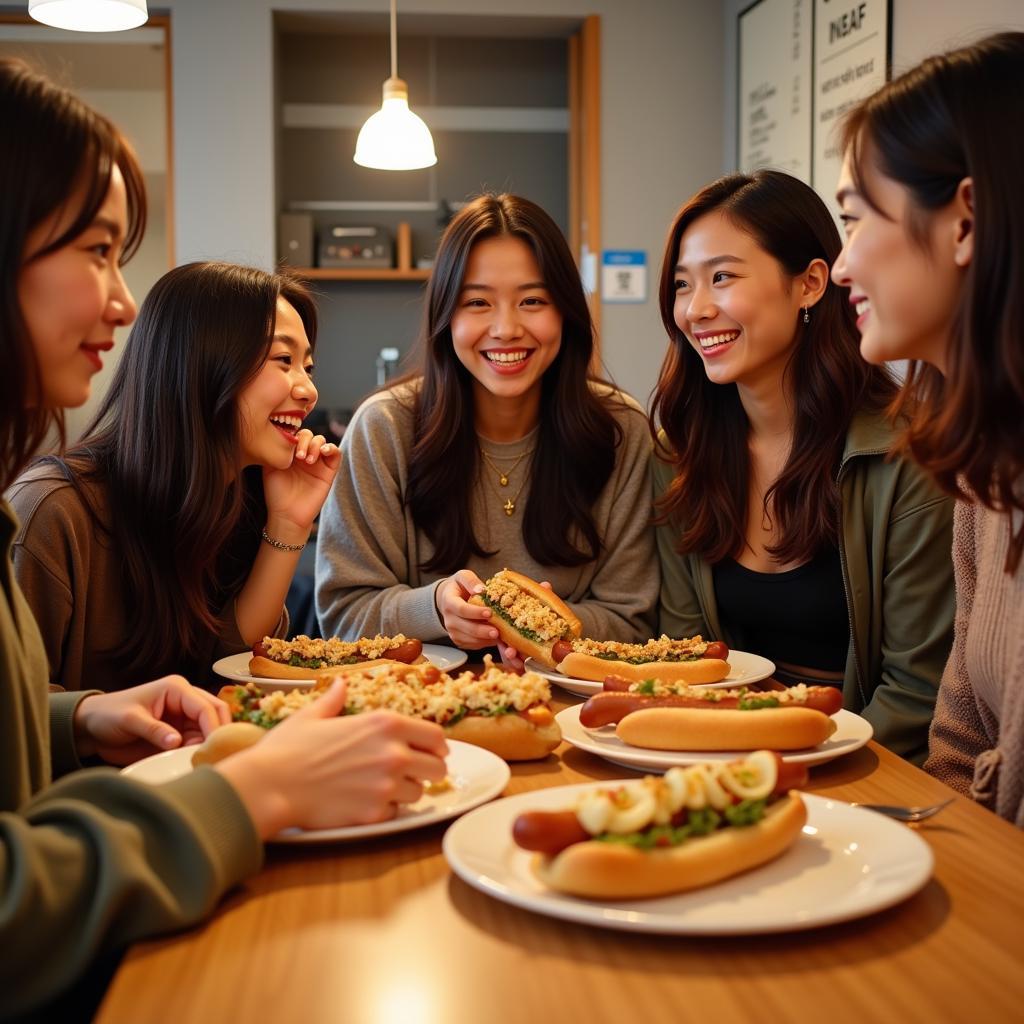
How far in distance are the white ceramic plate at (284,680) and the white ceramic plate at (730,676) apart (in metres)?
0.14

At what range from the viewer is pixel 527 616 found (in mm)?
1942

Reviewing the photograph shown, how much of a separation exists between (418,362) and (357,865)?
5.93 feet

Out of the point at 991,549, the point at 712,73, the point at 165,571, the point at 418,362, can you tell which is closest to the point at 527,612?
the point at 165,571

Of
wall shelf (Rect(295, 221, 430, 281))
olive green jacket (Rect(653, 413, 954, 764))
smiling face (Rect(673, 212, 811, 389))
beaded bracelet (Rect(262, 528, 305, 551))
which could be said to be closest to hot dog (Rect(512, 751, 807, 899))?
olive green jacket (Rect(653, 413, 954, 764))

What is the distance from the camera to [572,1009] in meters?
0.83

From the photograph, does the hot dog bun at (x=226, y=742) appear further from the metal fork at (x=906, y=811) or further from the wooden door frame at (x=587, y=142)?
the wooden door frame at (x=587, y=142)

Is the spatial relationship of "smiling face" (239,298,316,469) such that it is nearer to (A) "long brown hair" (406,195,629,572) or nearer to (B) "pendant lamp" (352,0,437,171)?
(A) "long brown hair" (406,195,629,572)

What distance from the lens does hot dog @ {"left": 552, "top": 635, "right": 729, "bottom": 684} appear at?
1.74 metres

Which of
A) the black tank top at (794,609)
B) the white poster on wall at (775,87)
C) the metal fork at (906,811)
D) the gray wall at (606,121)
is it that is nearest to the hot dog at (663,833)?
the metal fork at (906,811)

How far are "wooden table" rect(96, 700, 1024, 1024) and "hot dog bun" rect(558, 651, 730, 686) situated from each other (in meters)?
0.67

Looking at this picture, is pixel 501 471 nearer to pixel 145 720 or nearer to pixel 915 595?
pixel 915 595

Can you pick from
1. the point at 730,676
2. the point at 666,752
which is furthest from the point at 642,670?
the point at 666,752

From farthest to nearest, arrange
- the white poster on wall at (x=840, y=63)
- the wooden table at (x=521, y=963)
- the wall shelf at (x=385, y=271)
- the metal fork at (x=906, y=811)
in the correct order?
the wall shelf at (x=385, y=271) → the white poster on wall at (x=840, y=63) → the metal fork at (x=906, y=811) → the wooden table at (x=521, y=963)

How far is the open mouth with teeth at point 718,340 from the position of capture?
8.00ft
